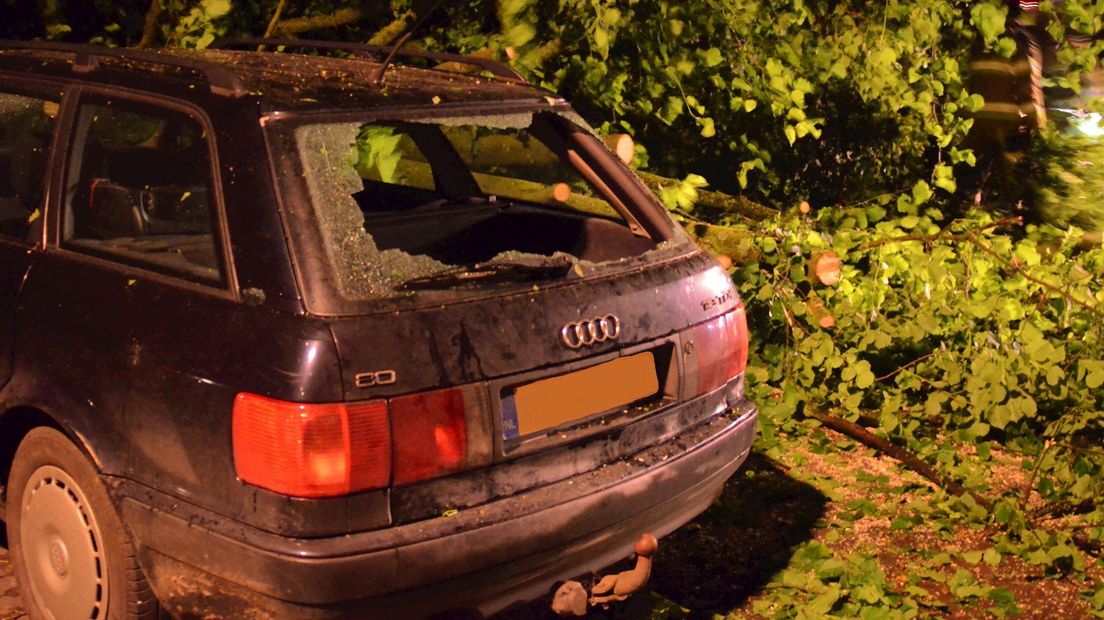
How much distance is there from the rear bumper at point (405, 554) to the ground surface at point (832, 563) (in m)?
0.84

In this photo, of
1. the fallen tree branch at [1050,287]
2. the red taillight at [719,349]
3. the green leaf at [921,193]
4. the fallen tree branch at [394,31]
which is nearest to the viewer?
the red taillight at [719,349]

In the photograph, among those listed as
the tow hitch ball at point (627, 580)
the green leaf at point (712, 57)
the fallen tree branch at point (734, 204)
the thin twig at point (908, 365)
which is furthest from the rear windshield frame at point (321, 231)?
the fallen tree branch at point (734, 204)

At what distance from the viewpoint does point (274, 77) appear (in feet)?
12.2

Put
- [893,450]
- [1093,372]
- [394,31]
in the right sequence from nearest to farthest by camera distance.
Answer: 1. [1093,372]
2. [893,450]
3. [394,31]

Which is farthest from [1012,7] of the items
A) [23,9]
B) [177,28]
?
[23,9]

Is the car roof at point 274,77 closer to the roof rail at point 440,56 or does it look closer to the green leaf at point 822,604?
the roof rail at point 440,56

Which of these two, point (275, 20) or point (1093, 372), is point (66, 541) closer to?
point (1093, 372)

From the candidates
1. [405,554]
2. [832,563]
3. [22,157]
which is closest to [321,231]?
[405,554]

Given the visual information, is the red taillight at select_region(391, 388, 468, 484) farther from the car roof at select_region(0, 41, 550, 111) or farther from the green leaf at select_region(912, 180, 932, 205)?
the green leaf at select_region(912, 180, 932, 205)

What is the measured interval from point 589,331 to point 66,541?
5.35ft

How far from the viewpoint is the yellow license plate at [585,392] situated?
11.1 feet

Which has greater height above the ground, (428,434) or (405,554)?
(428,434)

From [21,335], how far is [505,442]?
4.92 ft

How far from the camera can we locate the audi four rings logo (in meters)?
3.45
